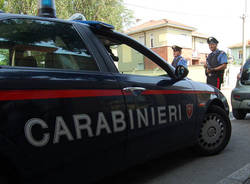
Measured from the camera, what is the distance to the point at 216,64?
6086mm

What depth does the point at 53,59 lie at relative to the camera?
2.16 meters

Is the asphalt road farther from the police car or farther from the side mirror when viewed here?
the side mirror

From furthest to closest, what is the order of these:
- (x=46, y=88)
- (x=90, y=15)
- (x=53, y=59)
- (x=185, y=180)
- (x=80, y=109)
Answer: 1. (x=90, y=15)
2. (x=185, y=180)
3. (x=53, y=59)
4. (x=80, y=109)
5. (x=46, y=88)

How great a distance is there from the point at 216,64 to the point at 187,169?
140 inches

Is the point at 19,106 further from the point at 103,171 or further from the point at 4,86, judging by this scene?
the point at 103,171

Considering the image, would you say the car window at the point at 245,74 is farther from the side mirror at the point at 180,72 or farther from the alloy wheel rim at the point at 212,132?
the side mirror at the point at 180,72

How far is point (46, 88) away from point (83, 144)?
1.64ft

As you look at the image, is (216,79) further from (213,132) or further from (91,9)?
(91,9)

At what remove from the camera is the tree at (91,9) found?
1797 cm

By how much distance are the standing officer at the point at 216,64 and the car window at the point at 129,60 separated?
3398 millimetres

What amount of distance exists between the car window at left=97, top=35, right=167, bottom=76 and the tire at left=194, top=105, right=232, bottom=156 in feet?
3.17

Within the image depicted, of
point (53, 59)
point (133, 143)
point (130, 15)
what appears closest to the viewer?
point (53, 59)

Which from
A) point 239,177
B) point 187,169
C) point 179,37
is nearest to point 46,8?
point 187,169

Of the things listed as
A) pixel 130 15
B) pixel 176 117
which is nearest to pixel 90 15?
pixel 130 15
